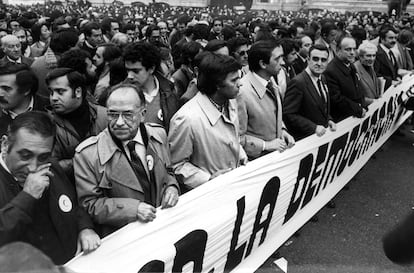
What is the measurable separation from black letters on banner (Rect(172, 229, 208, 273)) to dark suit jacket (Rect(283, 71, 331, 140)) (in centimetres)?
182

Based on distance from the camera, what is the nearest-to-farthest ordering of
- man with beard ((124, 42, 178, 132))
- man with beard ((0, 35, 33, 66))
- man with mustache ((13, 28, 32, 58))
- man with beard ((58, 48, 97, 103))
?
man with beard ((124, 42, 178, 132)) < man with beard ((58, 48, 97, 103)) < man with beard ((0, 35, 33, 66)) < man with mustache ((13, 28, 32, 58))

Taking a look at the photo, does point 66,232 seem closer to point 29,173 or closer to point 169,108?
point 29,173

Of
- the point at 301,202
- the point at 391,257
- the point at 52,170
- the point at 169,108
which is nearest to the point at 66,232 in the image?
the point at 52,170

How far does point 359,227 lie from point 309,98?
1347 millimetres

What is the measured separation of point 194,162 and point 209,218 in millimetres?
548

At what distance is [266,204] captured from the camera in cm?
325

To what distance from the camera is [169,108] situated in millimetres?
3629

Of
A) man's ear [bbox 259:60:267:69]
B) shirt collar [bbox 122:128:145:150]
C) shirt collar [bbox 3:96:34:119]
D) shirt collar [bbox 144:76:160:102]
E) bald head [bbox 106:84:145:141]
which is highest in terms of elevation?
bald head [bbox 106:84:145:141]

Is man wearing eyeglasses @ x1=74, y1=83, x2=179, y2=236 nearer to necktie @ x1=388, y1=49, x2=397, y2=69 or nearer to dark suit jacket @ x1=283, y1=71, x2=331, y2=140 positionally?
dark suit jacket @ x1=283, y1=71, x2=331, y2=140

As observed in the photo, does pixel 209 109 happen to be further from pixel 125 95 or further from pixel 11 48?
pixel 11 48

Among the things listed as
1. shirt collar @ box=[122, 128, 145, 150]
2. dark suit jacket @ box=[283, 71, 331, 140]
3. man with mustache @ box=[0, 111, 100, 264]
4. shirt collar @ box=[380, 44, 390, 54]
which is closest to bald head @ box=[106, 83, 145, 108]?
shirt collar @ box=[122, 128, 145, 150]

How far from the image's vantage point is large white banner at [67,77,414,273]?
227 cm

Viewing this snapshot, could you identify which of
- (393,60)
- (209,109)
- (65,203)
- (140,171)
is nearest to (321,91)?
(209,109)

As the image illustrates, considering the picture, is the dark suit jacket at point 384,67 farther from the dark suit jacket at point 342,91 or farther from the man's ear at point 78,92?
the man's ear at point 78,92
